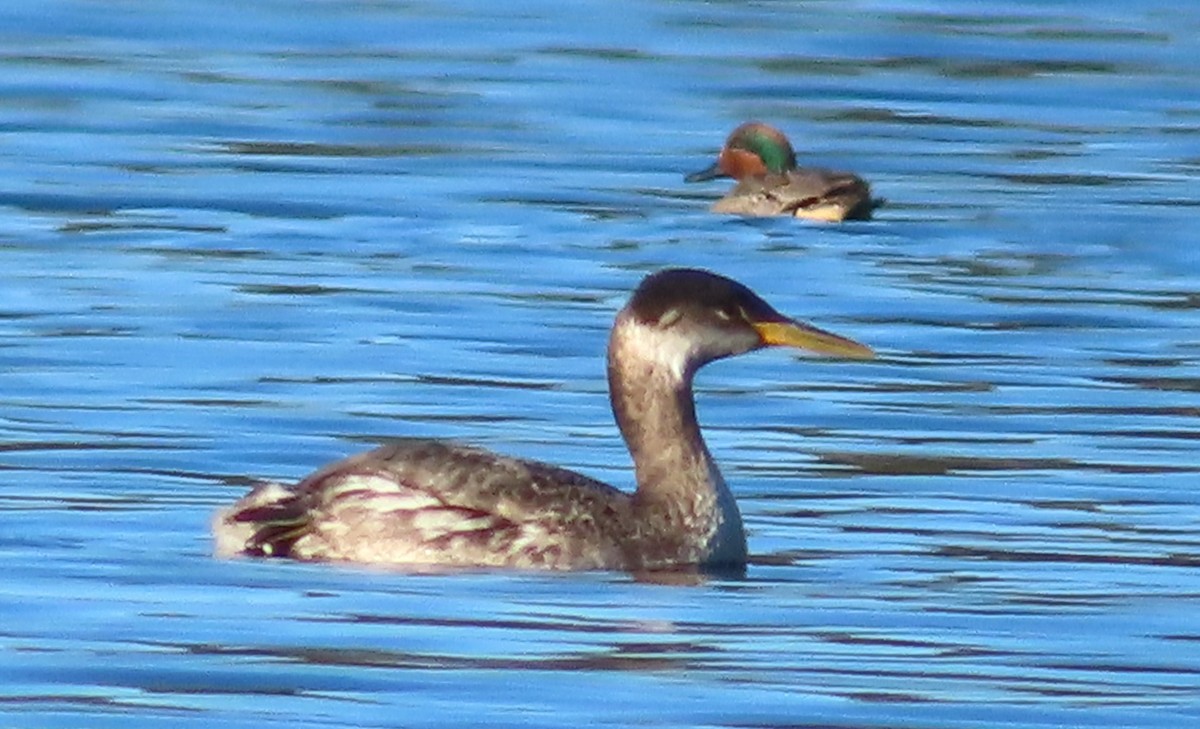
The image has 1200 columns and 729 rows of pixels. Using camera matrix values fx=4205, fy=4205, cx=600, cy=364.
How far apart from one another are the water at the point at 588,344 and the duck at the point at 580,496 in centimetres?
19

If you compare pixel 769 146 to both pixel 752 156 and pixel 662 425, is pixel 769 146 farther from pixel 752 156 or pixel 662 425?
pixel 662 425

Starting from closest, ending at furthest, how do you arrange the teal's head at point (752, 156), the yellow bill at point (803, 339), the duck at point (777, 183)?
the yellow bill at point (803, 339) < the duck at point (777, 183) < the teal's head at point (752, 156)

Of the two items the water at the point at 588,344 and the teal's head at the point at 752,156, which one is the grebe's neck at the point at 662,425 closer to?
the water at the point at 588,344

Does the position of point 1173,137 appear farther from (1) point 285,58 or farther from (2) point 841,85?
(1) point 285,58

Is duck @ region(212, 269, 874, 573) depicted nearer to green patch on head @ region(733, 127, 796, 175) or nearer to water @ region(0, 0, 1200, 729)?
water @ region(0, 0, 1200, 729)

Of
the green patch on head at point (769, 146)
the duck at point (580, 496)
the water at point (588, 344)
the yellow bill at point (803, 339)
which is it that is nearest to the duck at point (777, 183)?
the green patch on head at point (769, 146)

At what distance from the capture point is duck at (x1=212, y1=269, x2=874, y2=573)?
12656 mm

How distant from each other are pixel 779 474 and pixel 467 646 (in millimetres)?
3918

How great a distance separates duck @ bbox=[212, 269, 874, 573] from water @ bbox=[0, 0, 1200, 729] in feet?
0.61

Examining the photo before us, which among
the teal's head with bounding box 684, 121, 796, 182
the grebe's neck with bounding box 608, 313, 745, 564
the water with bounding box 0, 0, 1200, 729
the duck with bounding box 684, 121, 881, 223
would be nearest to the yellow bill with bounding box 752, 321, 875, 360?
the grebe's neck with bounding box 608, 313, 745, 564

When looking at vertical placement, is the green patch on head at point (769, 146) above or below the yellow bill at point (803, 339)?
below

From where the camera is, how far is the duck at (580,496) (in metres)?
12.7

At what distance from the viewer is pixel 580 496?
42.1 ft

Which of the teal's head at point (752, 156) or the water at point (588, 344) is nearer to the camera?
the water at point (588, 344)
